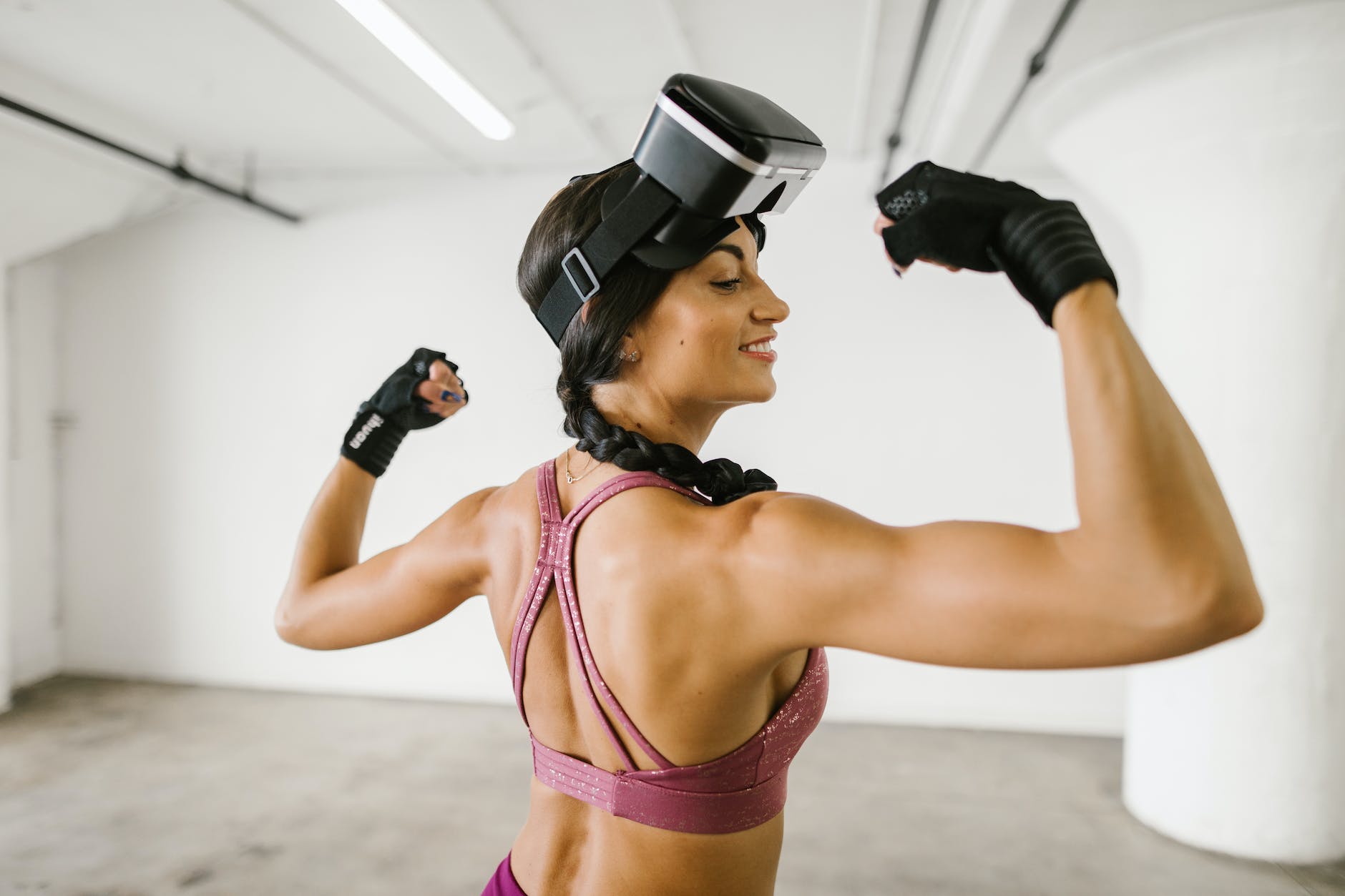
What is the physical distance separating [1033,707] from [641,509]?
4.67 m

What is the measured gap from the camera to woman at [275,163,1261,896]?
650 mm

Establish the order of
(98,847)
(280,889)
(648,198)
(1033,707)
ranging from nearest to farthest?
(648,198) < (280,889) < (98,847) < (1033,707)

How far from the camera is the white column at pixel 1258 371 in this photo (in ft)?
10.3

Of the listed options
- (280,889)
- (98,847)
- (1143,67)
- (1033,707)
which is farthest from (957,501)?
(98,847)

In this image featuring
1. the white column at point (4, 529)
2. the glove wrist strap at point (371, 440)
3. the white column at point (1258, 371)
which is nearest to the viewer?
the glove wrist strap at point (371, 440)

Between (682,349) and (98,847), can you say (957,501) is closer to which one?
(682,349)

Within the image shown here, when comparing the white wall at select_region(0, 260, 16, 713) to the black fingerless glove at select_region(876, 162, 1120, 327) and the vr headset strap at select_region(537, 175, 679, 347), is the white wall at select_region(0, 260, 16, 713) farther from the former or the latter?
the black fingerless glove at select_region(876, 162, 1120, 327)

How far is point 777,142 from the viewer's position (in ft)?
2.94

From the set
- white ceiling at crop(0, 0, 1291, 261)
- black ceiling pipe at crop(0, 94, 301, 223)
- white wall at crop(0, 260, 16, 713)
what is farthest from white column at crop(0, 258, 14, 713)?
black ceiling pipe at crop(0, 94, 301, 223)

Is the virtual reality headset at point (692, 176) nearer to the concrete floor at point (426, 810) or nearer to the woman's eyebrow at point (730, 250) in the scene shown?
the woman's eyebrow at point (730, 250)

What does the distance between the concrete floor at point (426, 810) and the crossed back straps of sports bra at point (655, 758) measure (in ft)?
8.32

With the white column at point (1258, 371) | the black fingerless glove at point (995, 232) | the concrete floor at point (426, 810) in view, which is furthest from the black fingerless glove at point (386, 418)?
the white column at point (1258, 371)

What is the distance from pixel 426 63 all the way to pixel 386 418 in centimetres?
245

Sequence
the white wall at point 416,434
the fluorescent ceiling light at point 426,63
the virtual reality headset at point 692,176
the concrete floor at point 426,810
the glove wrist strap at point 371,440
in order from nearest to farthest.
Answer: the virtual reality headset at point 692,176, the glove wrist strap at point 371,440, the fluorescent ceiling light at point 426,63, the concrete floor at point 426,810, the white wall at point 416,434
